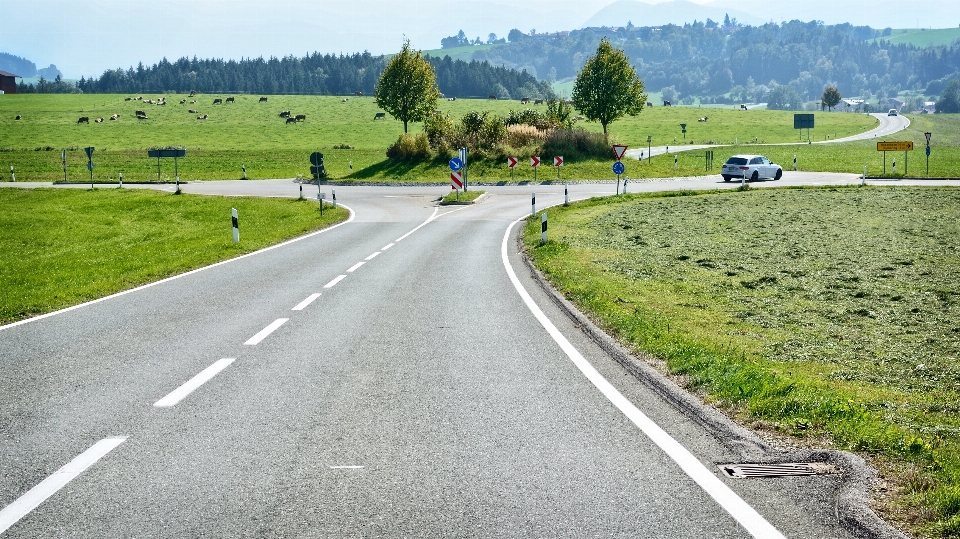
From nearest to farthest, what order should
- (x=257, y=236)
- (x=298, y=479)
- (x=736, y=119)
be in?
(x=298, y=479)
(x=257, y=236)
(x=736, y=119)

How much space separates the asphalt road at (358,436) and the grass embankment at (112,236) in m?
3.93

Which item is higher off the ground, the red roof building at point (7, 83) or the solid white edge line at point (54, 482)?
the red roof building at point (7, 83)

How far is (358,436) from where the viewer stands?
5.39m

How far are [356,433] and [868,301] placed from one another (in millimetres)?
9046

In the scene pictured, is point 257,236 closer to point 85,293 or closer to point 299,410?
point 85,293

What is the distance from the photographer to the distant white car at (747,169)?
45406mm

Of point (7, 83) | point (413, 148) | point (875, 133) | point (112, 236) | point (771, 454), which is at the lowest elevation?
point (112, 236)

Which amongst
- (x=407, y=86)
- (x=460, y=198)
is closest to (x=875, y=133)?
(x=407, y=86)

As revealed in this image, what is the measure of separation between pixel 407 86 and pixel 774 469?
58.9m

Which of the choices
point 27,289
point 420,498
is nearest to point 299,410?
point 420,498

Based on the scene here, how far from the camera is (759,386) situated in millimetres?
6566

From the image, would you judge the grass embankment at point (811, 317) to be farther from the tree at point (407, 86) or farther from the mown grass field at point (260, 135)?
the tree at point (407, 86)

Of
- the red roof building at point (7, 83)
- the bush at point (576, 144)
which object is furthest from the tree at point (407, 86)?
the red roof building at point (7, 83)

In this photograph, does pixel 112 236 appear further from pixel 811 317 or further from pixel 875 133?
pixel 875 133
